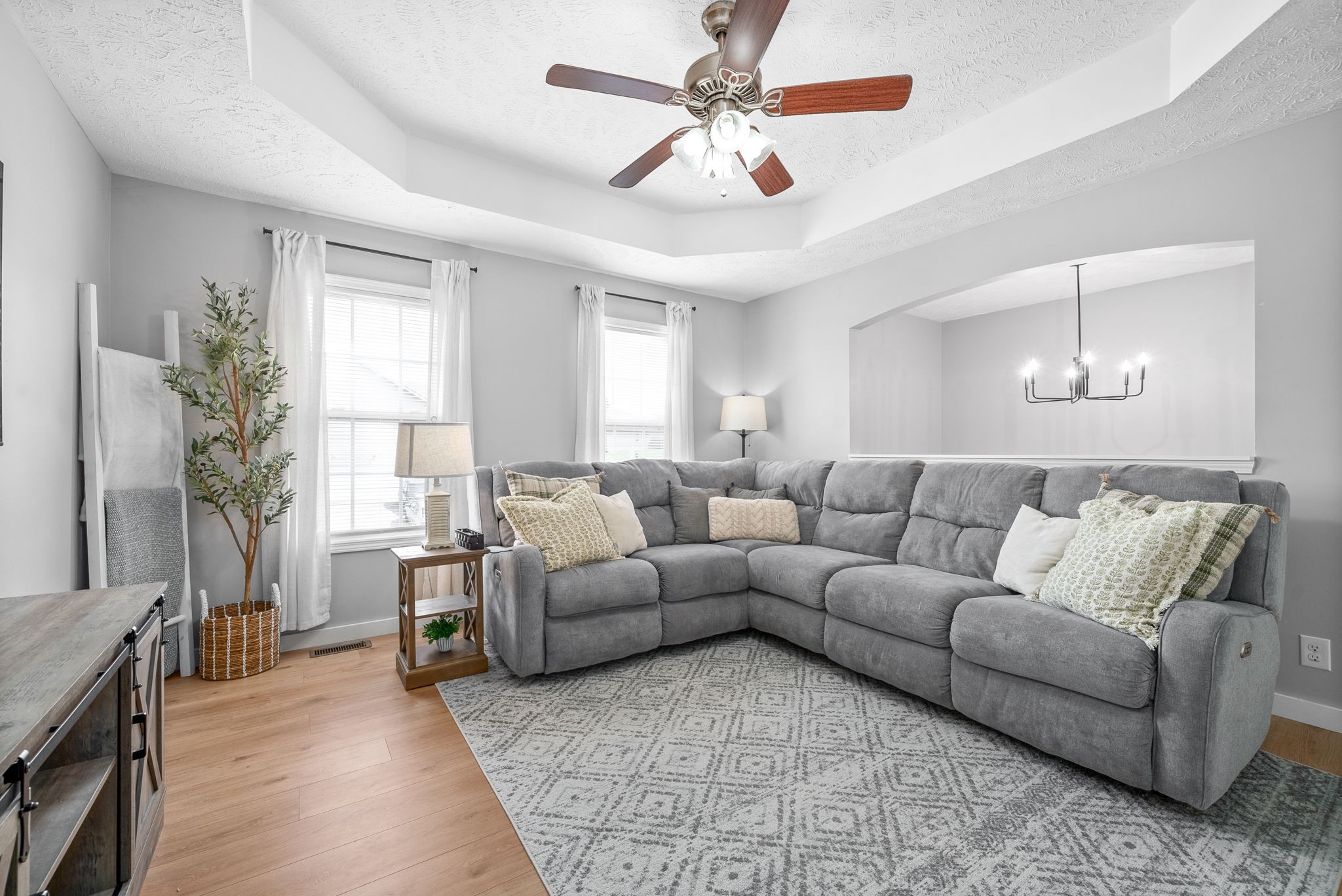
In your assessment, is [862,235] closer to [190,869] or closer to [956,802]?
[956,802]

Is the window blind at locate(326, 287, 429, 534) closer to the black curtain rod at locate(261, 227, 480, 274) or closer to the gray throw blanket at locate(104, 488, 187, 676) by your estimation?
the black curtain rod at locate(261, 227, 480, 274)

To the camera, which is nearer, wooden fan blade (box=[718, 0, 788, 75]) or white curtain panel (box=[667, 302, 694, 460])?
wooden fan blade (box=[718, 0, 788, 75])

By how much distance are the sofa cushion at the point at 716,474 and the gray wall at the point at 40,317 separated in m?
3.04

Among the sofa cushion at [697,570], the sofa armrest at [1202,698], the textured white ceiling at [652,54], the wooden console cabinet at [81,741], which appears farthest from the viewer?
the sofa cushion at [697,570]

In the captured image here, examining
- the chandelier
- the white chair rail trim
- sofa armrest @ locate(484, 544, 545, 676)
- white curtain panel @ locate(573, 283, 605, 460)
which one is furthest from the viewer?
the chandelier

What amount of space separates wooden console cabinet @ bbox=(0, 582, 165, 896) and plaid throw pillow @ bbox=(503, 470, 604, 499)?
5.66 feet

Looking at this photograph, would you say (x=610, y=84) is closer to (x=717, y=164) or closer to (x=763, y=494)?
(x=717, y=164)

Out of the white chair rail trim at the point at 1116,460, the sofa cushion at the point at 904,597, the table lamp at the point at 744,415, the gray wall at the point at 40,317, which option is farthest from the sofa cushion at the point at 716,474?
the gray wall at the point at 40,317

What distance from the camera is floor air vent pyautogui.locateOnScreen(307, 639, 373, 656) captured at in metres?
3.33

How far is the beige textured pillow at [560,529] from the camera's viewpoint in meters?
2.93

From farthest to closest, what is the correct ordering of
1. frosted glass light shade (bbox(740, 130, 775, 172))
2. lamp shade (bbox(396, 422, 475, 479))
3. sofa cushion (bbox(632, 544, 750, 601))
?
sofa cushion (bbox(632, 544, 750, 601)), lamp shade (bbox(396, 422, 475, 479)), frosted glass light shade (bbox(740, 130, 775, 172))

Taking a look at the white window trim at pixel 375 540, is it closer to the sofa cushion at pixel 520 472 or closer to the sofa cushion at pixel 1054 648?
the sofa cushion at pixel 520 472

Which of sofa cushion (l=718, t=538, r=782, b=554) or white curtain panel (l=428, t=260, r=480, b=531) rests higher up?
white curtain panel (l=428, t=260, r=480, b=531)

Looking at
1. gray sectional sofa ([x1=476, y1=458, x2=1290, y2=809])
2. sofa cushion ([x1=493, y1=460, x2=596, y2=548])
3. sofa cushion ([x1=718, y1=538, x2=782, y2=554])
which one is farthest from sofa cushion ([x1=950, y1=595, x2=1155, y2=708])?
sofa cushion ([x1=493, y1=460, x2=596, y2=548])
